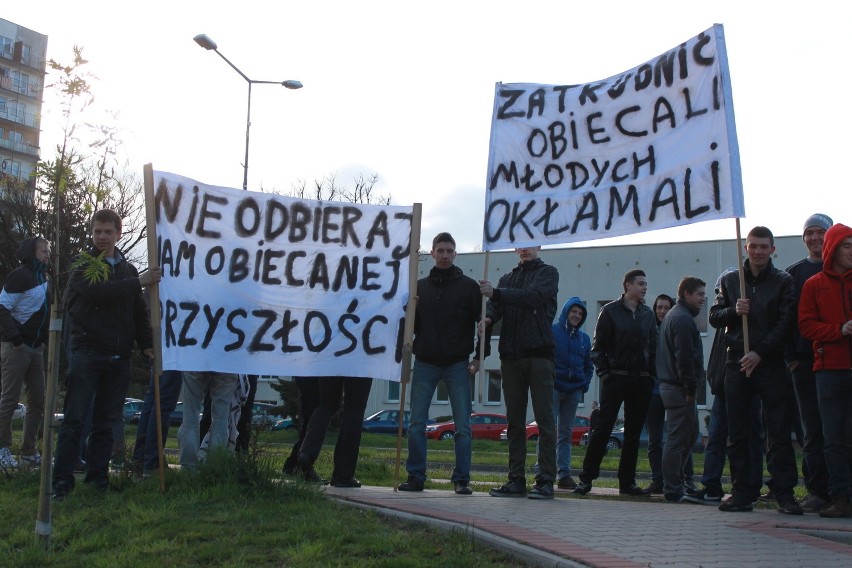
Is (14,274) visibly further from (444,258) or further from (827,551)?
(827,551)

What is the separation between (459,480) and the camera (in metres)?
8.80

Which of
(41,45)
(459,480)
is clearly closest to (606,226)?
(459,480)

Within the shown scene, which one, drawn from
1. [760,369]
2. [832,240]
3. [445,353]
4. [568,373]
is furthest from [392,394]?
[832,240]

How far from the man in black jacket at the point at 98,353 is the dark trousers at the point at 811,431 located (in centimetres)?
497

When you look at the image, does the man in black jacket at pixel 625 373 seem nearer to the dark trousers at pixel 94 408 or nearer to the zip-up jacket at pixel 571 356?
the zip-up jacket at pixel 571 356

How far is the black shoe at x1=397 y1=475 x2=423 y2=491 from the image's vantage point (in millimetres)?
8742

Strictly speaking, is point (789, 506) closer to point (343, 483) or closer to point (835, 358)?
point (835, 358)

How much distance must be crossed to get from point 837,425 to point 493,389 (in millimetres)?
47172

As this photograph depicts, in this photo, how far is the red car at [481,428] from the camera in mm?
41156

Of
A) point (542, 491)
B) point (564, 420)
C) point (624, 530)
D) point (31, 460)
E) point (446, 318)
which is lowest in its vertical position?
point (624, 530)

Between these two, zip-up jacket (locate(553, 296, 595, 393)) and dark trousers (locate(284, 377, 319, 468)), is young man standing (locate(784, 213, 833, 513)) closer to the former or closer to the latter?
zip-up jacket (locate(553, 296, 595, 393))

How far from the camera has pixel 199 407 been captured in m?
8.61

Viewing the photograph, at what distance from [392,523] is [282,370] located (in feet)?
7.03

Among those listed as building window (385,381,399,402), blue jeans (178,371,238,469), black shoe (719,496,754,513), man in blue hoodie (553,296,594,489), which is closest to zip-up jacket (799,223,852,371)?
black shoe (719,496,754,513)
